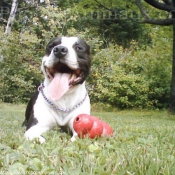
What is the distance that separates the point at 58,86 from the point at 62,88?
0.05 meters

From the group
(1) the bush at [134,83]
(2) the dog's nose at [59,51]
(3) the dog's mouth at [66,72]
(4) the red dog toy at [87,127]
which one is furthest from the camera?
(1) the bush at [134,83]

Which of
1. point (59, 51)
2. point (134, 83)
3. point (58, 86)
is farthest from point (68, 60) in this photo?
point (134, 83)

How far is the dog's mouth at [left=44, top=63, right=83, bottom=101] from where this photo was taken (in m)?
3.06

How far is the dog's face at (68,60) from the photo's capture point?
9.88 ft

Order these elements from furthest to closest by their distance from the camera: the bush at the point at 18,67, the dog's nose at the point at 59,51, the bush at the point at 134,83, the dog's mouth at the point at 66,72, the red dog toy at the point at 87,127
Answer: the bush at the point at 18,67 → the bush at the point at 134,83 → the dog's mouth at the point at 66,72 → the dog's nose at the point at 59,51 → the red dog toy at the point at 87,127

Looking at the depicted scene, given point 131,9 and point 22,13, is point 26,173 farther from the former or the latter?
point 22,13

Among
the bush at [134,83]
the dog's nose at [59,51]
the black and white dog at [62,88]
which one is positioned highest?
the dog's nose at [59,51]

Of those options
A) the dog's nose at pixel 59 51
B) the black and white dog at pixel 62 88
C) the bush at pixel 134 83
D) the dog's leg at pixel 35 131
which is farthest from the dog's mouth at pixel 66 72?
the bush at pixel 134 83

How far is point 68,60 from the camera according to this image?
9.92 feet

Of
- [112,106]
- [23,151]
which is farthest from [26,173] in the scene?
[112,106]

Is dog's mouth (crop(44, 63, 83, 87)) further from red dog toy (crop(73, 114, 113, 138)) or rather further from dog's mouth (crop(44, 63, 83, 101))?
red dog toy (crop(73, 114, 113, 138))

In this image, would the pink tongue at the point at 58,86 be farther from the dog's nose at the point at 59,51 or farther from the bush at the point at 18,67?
the bush at the point at 18,67

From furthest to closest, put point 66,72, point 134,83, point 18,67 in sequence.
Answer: point 18,67, point 134,83, point 66,72

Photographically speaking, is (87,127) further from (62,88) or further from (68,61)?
(68,61)
